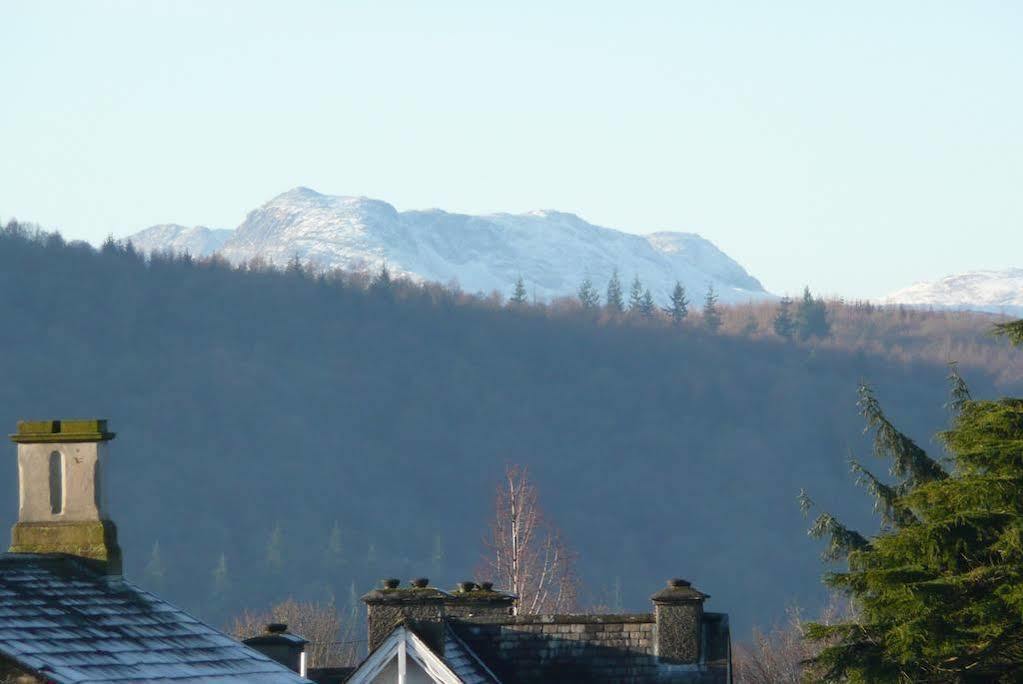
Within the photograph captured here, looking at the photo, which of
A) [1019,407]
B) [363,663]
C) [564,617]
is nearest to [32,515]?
[363,663]

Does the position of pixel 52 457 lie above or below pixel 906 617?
above

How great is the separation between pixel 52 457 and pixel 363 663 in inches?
317

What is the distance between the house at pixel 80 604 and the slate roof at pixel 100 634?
0.6 inches

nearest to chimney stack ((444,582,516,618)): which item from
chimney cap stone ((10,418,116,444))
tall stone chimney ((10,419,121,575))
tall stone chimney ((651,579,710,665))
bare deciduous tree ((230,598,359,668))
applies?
tall stone chimney ((651,579,710,665))

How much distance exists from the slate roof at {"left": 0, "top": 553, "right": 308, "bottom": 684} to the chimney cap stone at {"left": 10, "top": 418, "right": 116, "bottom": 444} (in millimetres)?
1069

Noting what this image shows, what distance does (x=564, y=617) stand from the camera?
30.3 meters

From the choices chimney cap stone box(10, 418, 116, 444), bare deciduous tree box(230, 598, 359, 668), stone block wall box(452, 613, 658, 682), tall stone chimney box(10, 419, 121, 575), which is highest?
chimney cap stone box(10, 418, 116, 444)

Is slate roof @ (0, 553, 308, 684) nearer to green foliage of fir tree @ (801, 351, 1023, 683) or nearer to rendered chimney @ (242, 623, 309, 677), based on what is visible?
rendered chimney @ (242, 623, 309, 677)

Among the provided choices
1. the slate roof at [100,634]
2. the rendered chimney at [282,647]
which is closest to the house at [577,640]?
the rendered chimney at [282,647]

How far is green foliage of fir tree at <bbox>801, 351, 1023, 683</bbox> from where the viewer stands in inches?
1206

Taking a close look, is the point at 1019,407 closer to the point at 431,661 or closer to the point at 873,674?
the point at 873,674

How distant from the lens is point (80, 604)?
1812 cm

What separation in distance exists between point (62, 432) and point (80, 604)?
6.86 feet

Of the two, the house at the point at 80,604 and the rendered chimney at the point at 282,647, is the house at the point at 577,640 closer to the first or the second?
the rendered chimney at the point at 282,647
